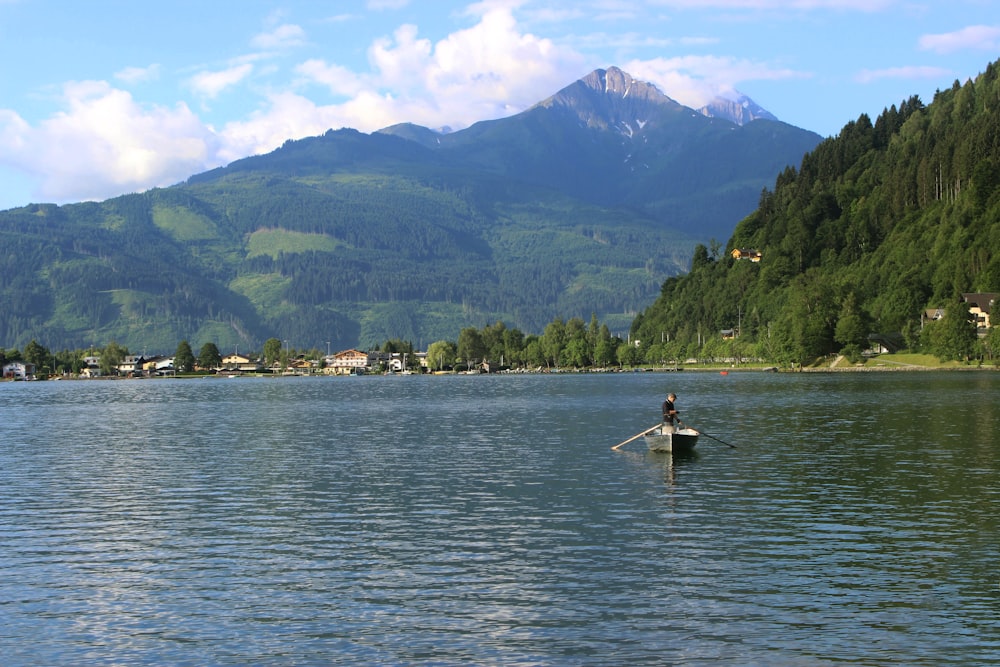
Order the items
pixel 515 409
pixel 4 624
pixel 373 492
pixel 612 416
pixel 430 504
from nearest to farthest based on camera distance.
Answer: pixel 4 624 → pixel 430 504 → pixel 373 492 → pixel 612 416 → pixel 515 409

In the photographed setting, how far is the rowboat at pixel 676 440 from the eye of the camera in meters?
66.2

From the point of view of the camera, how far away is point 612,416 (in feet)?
362

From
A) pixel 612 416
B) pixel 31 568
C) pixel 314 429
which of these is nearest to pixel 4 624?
pixel 31 568

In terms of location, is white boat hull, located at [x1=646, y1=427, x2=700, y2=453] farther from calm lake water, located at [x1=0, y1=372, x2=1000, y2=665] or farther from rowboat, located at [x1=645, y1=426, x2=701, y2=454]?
calm lake water, located at [x1=0, y1=372, x2=1000, y2=665]

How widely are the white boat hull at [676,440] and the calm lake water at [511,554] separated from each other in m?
0.98

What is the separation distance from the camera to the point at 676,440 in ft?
217

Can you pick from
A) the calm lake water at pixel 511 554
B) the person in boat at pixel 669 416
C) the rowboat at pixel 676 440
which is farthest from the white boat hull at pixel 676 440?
the calm lake water at pixel 511 554

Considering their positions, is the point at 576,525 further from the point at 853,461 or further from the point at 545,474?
the point at 853,461

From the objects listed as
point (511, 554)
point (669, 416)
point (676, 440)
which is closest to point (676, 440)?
point (676, 440)

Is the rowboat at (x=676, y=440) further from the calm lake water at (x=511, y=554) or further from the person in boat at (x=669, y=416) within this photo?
the calm lake water at (x=511, y=554)

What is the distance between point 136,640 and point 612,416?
284 feet

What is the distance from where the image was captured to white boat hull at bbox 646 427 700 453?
217 ft

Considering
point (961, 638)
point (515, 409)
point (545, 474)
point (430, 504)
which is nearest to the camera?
point (961, 638)

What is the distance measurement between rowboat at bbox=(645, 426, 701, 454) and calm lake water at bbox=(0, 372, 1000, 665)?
3.21 feet
